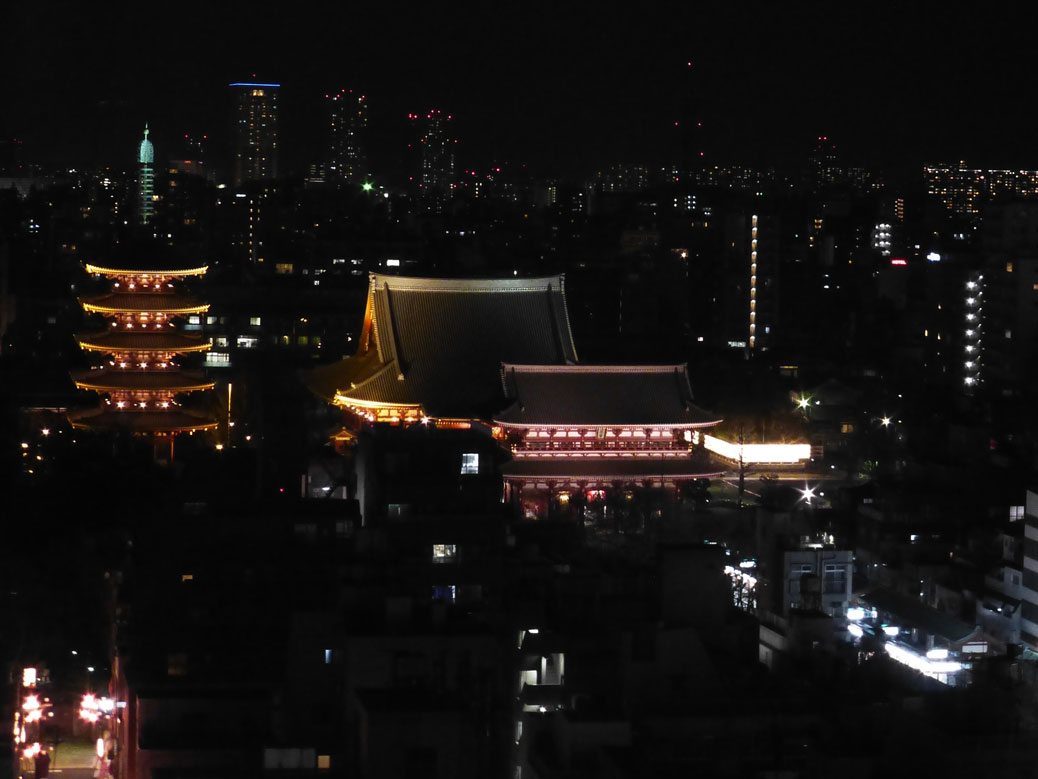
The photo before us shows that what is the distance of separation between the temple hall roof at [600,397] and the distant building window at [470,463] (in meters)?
3.29

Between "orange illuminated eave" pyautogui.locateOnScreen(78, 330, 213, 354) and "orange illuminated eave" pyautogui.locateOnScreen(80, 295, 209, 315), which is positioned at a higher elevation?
"orange illuminated eave" pyautogui.locateOnScreen(80, 295, 209, 315)

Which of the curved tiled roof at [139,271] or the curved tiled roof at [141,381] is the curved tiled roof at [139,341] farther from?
the curved tiled roof at [139,271]

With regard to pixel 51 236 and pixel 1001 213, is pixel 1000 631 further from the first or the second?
pixel 51 236

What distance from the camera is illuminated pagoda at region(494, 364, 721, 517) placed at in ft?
68.5

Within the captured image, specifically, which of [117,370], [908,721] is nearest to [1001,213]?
[117,370]

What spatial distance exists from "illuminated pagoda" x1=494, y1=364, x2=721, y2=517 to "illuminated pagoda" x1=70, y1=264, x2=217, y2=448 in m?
3.64

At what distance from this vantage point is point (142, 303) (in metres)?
23.0

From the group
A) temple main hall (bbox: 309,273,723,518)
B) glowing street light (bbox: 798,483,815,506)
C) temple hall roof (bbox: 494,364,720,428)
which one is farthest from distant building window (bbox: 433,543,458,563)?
temple hall roof (bbox: 494,364,720,428)

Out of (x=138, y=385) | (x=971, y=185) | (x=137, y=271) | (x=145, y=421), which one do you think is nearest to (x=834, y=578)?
(x=145, y=421)

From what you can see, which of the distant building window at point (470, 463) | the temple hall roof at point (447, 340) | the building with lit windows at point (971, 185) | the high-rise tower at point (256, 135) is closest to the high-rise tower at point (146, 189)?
the high-rise tower at point (256, 135)

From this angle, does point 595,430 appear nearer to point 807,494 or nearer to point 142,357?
point 807,494

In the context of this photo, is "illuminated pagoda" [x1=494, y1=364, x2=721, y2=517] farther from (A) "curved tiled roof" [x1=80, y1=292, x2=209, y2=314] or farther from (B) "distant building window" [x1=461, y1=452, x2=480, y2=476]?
(A) "curved tiled roof" [x1=80, y1=292, x2=209, y2=314]

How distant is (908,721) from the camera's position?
364 inches

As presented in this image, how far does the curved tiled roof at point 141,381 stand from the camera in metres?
22.4
